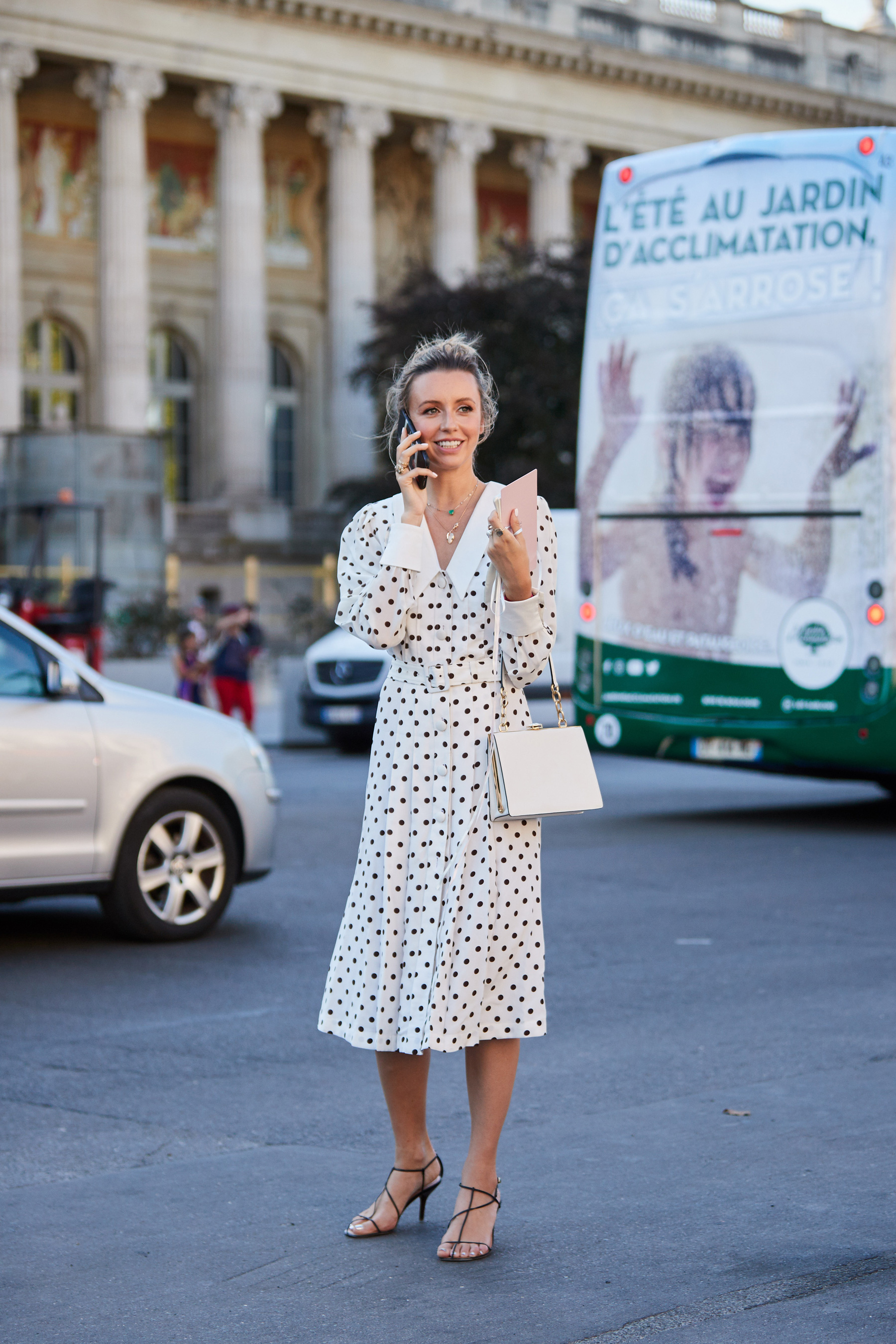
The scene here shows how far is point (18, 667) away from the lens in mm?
8758

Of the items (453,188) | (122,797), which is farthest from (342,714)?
(453,188)

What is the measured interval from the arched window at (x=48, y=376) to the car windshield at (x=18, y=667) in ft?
138

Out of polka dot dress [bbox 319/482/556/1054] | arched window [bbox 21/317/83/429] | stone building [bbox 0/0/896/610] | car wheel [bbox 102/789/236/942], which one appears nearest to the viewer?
polka dot dress [bbox 319/482/556/1054]

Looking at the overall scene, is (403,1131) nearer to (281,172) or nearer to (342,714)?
(342,714)

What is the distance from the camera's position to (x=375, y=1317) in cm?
394

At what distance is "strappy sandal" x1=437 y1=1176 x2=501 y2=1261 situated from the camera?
427 centimetres

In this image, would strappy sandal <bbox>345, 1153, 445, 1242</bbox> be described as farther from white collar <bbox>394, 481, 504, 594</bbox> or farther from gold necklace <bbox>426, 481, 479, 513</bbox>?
gold necklace <bbox>426, 481, 479, 513</bbox>

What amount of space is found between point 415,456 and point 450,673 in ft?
1.66

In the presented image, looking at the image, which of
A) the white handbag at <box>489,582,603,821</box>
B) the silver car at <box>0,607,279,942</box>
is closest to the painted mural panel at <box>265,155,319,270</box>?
the silver car at <box>0,607,279,942</box>

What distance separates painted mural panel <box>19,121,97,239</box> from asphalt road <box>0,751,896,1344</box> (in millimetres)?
41946

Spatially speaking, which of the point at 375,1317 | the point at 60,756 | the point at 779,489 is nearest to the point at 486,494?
the point at 375,1317

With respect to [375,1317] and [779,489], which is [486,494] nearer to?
[375,1317]

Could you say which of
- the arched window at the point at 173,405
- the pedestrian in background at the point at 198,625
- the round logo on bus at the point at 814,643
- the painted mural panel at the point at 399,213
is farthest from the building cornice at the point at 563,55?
the round logo on bus at the point at 814,643

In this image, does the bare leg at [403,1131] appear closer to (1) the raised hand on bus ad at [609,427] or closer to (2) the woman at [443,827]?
(2) the woman at [443,827]
